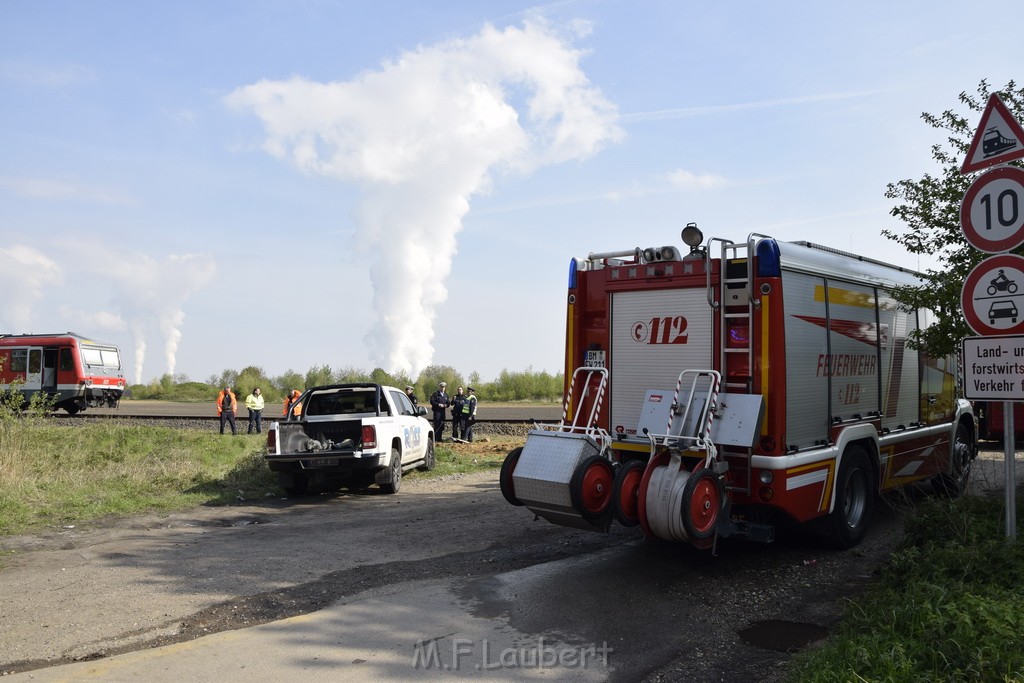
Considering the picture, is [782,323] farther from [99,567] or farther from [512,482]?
[99,567]

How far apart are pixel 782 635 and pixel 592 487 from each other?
181 centimetres

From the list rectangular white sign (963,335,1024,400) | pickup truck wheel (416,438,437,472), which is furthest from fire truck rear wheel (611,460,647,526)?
pickup truck wheel (416,438,437,472)

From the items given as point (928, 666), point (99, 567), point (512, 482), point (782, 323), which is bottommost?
point (99, 567)

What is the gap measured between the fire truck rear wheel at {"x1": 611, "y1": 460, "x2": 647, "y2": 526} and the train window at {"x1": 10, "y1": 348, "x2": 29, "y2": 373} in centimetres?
3136

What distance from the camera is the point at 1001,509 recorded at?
22.1 feet

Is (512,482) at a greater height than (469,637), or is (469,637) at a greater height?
(512,482)

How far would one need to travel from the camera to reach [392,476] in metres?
12.4

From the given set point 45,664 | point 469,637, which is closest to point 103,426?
point 45,664

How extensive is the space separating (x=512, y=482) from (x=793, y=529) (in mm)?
3237

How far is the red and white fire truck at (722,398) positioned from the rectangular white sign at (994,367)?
1.38 metres

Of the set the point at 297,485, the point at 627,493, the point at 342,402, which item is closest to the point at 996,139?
the point at 627,493

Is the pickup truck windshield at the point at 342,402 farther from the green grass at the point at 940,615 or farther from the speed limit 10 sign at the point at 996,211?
the speed limit 10 sign at the point at 996,211

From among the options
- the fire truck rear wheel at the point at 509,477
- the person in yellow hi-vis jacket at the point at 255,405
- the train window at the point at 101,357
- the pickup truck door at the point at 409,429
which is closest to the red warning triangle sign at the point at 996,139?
the fire truck rear wheel at the point at 509,477

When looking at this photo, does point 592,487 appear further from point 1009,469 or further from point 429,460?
point 429,460
